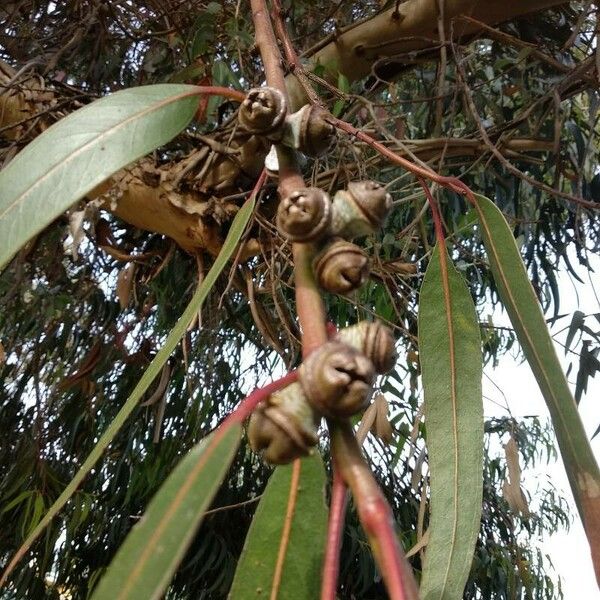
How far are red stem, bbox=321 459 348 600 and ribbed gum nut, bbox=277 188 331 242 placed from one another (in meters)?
0.13

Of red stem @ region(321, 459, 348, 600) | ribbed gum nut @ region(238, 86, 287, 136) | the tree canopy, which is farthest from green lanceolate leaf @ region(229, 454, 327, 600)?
the tree canopy

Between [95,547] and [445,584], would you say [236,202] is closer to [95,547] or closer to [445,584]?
[445,584]

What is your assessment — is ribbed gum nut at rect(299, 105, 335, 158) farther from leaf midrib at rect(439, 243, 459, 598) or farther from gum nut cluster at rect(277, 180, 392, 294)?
leaf midrib at rect(439, 243, 459, 598)

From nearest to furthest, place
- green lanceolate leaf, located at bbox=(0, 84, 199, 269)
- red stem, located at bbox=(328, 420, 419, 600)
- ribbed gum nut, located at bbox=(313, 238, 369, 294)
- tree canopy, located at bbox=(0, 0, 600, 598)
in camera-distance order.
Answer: red stem, located at bbox=(328, 420, 419, 600)
ribbed gum nut, located at bbox=(313, 238, 369, 294)
green lanceolate leaf, located at bbox=(0, 84, 199, 269)
tree canopy, located at bbox=(0, 0, 600, 598)

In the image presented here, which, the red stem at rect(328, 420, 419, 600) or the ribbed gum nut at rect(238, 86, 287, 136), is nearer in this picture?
the red stem at rect(328, 420, 419, 600)

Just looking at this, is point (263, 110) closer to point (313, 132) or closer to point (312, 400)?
point (313, 132)

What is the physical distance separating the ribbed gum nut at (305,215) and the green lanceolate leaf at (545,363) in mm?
218

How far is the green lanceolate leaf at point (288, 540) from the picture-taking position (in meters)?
0.38

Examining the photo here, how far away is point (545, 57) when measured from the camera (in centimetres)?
128

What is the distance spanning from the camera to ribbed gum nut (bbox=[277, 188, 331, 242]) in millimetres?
370

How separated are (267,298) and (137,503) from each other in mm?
811

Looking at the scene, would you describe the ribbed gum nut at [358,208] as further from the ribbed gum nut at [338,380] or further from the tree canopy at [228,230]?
the tree canopy at [228,230]

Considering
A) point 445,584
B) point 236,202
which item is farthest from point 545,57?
point 445,584

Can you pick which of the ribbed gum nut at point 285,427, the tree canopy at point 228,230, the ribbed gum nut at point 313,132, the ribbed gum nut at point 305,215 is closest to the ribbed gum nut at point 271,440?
the ribbed gum nut at point 285,427
